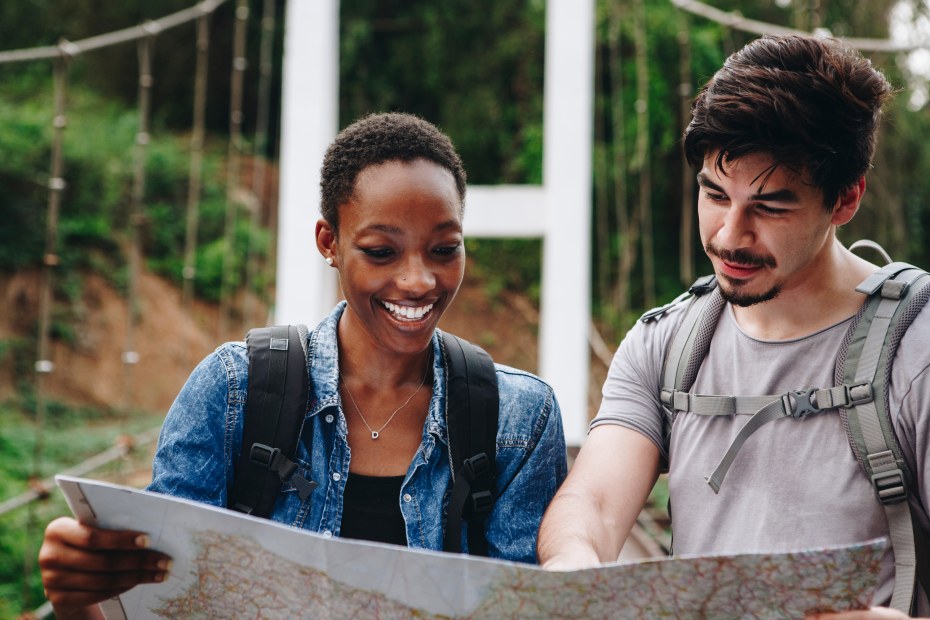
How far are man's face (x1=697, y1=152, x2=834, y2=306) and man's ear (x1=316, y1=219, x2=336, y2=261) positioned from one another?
443 millimetres

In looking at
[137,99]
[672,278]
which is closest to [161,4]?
[137,99]

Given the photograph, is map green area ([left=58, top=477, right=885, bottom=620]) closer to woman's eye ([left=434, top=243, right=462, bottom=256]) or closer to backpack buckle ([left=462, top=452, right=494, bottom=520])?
backpack buckle ([left=462, top=452, right=494, bottom=520])

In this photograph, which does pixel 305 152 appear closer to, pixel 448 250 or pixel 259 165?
pixel 448 250

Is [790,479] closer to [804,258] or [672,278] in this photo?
[804,258]

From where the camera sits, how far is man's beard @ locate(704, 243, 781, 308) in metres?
1.07

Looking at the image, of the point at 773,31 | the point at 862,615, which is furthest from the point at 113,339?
the point at 862,615

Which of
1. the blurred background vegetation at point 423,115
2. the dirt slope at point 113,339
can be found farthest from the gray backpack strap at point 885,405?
the dirt slope at point 113,339

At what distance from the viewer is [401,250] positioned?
111 cm

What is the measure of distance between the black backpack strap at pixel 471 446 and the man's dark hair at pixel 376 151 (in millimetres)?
222

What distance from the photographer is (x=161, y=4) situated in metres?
8.85

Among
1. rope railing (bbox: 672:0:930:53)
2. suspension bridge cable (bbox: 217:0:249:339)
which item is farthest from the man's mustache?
suspension bridge cable (bbox: 217:0:249:339)

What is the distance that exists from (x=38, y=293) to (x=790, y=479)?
7.04 meters

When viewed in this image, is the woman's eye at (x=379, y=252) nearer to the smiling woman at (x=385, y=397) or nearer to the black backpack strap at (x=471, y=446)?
the smiling woman at (x=385, y=397)

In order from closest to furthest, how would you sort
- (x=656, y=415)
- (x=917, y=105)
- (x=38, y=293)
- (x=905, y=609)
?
(x=905, y=609) < (x=656, y=415) < (x=917, y=105) < (x=38, y=293)
